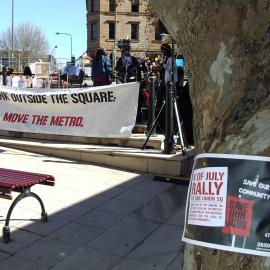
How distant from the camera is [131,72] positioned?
34.1 feet

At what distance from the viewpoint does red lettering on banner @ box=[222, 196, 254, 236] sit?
1.73 m

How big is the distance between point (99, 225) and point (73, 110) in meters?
4.26

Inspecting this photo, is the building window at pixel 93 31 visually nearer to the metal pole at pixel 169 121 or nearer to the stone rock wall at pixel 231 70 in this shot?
the metal pole at pixel 169 121

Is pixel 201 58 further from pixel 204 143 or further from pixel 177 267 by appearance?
pixel 177 267

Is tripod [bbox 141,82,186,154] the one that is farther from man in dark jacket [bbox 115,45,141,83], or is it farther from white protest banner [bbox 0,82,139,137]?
man in dark jacket [bbox 115,45,141,83]

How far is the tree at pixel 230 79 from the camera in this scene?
177cm

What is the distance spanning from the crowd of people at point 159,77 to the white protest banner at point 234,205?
5.69 m

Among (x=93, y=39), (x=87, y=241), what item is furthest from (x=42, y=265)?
(x=93, y=39)

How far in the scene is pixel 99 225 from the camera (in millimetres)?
5168

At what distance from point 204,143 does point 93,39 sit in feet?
248

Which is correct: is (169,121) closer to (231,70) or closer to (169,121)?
(169,121)

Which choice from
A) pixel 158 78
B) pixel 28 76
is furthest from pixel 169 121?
pixel 28 76

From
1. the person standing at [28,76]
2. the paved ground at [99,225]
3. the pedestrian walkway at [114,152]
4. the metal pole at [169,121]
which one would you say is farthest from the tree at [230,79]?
the person standing at [28,76]

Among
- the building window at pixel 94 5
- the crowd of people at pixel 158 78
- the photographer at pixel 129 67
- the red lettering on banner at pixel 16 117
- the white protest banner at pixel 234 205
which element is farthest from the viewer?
the building window at pixel 94 5
